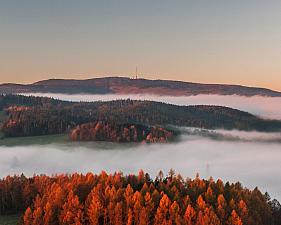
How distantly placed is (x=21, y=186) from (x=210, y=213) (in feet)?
283

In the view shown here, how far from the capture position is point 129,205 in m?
167

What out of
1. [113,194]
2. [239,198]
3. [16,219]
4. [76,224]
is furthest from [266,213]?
[16,219]

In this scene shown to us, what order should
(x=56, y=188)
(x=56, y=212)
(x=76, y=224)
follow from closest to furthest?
(x=76, y=224) < (x=56, y=212) < (x=56, y=188)

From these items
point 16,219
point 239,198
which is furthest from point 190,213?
point 16,219

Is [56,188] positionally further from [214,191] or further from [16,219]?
[214,191]

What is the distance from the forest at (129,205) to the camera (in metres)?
159

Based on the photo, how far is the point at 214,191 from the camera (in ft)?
646

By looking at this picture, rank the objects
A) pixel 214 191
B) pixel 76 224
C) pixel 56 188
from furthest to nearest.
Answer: pixel 214 191 → pixel 56 188 → pixel 76 224

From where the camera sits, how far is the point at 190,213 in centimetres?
15875

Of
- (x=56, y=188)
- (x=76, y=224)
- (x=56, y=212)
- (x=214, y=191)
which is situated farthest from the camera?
(x=214, y=191)

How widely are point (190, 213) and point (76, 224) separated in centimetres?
4009

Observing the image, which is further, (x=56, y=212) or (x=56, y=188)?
(x=56, y=188)

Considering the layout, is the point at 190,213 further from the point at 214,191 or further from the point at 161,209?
the point at 214,191

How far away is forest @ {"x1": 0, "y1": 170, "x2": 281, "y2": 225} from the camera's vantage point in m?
159
